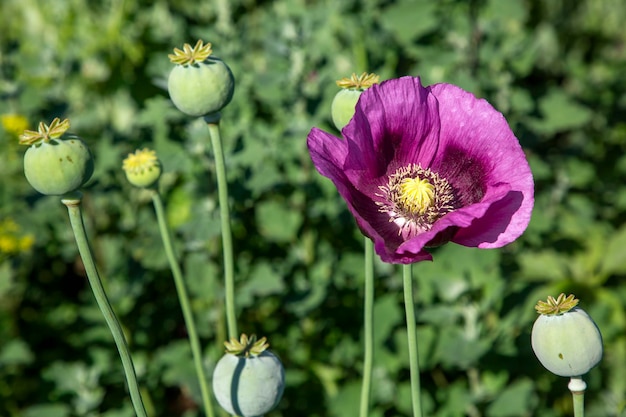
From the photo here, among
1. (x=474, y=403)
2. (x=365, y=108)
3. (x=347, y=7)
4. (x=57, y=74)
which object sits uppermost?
(x=347, y=7)

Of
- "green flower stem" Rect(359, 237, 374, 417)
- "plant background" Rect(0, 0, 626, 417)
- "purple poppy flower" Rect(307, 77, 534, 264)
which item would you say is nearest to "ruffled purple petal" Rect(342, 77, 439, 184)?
"purple poppy flower" Rect(307, 77, 534, 264)

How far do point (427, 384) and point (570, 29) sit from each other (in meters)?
2.79

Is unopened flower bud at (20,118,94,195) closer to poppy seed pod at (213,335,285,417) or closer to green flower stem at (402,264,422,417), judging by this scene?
poppy seed pod at (213,335,285,417)

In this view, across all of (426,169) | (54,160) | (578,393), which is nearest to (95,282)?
(54,160)

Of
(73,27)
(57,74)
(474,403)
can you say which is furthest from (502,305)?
(73,27)

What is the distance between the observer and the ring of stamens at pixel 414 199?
4.43 ft

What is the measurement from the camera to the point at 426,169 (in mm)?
1445

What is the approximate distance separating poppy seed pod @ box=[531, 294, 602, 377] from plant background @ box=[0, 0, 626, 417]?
3.71 feet

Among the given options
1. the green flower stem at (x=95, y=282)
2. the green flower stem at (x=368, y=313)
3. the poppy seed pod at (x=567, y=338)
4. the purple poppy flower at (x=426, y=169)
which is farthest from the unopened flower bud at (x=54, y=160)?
the poppy seed pod at (x=567, y=338)

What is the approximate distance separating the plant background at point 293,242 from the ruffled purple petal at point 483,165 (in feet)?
3.24

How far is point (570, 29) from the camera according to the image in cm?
459

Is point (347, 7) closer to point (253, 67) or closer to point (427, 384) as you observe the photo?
point (253, 67)

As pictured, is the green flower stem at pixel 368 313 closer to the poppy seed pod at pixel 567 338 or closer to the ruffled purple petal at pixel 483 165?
the ruffled purple petal at pixel 483 165

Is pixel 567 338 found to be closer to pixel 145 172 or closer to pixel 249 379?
pixel 249 379
